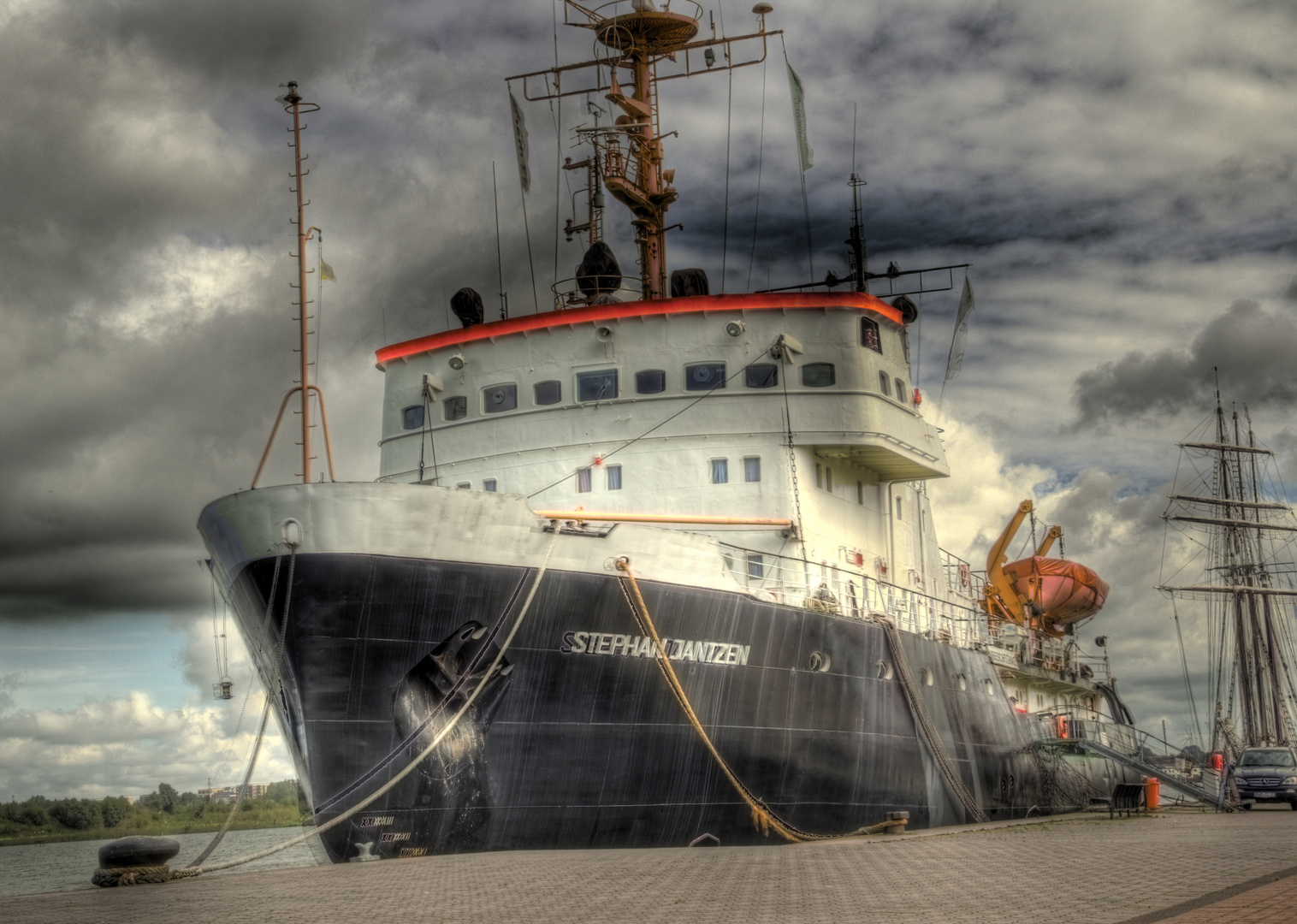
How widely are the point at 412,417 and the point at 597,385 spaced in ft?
11.5

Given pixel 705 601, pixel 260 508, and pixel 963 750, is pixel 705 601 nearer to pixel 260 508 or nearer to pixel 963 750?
pixel 260 508

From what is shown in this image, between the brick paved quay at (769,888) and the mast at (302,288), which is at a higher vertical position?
the mast at (302,288)

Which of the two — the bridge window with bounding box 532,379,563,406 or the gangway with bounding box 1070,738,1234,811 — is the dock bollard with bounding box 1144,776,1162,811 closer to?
the gangway with bounding box 1070,738,1234,811

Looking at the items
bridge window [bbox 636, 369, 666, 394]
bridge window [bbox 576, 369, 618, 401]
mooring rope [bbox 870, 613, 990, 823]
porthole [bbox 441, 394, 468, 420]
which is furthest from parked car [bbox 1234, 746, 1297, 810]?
porthole [bbox 441, 394, 468, 420]

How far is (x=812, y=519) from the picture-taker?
20094mm

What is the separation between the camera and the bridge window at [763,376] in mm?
20375

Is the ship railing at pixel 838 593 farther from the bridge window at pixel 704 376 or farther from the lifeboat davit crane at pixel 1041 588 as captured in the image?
the lifeboat davit crane at pixel 1041 588

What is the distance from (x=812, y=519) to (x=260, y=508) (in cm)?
885

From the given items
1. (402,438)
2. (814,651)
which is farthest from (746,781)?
(402,438)

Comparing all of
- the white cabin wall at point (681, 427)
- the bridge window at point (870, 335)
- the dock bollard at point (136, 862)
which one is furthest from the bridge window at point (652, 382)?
the dock bollard at point (136, 862)

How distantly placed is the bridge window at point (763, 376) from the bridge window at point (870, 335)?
5.62 ft

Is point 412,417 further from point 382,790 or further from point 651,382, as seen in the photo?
point 382,790

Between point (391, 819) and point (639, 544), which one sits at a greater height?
point (639, 544)

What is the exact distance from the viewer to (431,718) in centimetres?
1438
